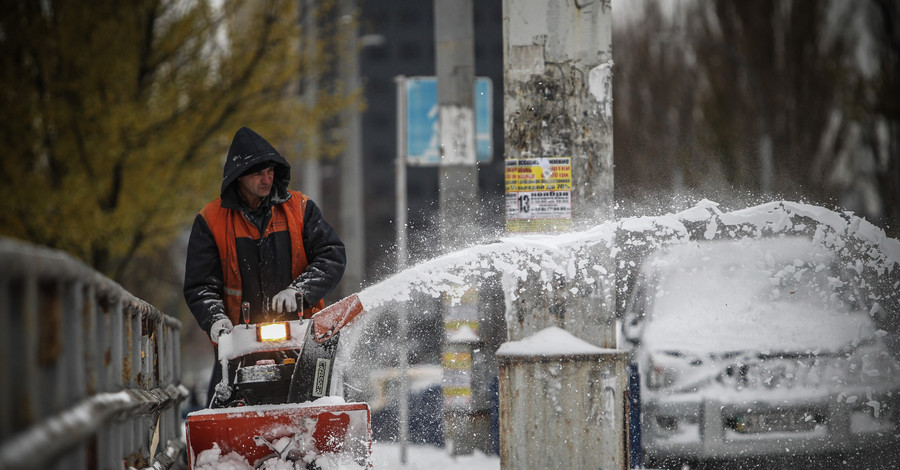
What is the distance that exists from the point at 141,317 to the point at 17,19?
8.02 metres

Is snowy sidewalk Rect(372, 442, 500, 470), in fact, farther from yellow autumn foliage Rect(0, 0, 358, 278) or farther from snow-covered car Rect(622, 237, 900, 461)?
yellow autumn foliage Rect(0, 0, 358, 278)

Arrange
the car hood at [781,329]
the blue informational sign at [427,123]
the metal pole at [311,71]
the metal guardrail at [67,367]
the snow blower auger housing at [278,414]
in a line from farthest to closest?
the metal pole at [311,71] < the blue informational sign at [427,123] < the car hood at [781,329] < the snow blower auger housing at [278,414] < the metal guardrail at [67,367]

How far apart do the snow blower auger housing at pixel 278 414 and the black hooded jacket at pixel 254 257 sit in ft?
1.70

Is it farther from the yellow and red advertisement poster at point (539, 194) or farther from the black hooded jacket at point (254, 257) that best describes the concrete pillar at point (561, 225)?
the black hooded jacket at point (254, 257)

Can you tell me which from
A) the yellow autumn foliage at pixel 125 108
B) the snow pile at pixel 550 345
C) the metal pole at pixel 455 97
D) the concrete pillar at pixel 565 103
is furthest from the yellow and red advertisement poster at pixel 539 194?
the yellow autumn foliage at pixel 125 108

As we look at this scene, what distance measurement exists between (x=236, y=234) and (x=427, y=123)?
4.19 metres

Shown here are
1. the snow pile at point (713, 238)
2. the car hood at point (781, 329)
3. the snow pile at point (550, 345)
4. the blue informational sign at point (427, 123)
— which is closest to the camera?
the snow pile at point (550, 345)

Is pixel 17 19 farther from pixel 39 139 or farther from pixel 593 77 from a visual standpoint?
pixel 593 77

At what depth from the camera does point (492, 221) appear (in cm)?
566

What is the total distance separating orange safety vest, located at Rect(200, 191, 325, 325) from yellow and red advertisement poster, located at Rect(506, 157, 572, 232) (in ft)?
3.69

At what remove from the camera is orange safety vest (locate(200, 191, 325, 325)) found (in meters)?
4.81

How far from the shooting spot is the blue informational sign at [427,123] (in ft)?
28.5

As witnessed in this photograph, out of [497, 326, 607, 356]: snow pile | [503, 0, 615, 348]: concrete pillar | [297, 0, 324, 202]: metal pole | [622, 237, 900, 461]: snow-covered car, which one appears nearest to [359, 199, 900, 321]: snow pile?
[622, 237, 900, 461]: snow-covered car

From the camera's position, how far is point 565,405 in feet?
15.0
